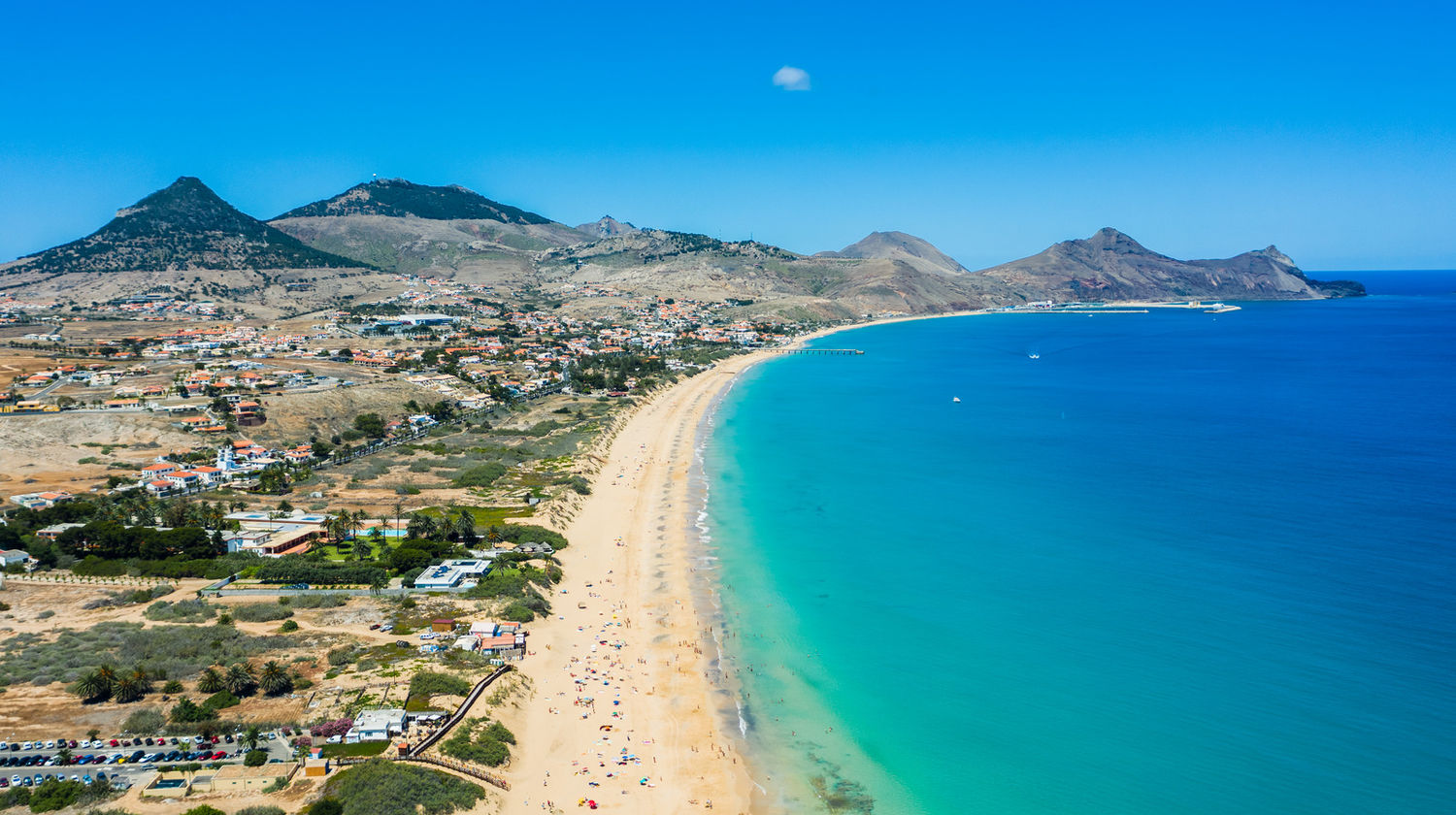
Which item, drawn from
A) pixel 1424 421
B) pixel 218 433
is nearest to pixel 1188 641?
pixel 1424 421

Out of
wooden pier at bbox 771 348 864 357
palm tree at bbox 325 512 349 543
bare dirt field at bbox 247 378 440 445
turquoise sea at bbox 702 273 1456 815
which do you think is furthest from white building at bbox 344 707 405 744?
wooden pier at bbox 771 348 864 357

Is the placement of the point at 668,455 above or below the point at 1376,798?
above

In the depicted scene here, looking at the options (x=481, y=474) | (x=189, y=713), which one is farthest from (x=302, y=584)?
(x=481, y=474)

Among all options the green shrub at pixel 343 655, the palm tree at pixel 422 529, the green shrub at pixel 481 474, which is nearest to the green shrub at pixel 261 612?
the green shrub at pixel 343 655

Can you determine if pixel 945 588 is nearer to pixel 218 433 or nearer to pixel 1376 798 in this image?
pixel 1376 798

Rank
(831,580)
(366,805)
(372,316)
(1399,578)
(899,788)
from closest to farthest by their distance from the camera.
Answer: (366,805)
(899,788)
(1399,578)
(831,580)
(372,316)
